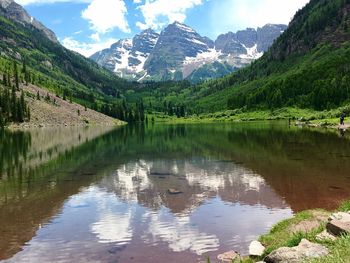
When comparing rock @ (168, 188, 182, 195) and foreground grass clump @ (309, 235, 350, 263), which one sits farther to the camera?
rock @ (168, 188, 182, 195)

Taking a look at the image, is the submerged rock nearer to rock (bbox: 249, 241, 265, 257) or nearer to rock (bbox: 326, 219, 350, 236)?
rock (bbox: 326, 219, 350, 236)

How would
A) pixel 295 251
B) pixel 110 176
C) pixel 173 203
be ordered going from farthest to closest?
pixel 110 176
pixel 173 203
pixel 295 251

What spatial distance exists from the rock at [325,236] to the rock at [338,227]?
0.75 feet

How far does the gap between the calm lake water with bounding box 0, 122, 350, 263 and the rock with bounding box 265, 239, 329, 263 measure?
7.14m

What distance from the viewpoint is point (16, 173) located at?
60.2 m

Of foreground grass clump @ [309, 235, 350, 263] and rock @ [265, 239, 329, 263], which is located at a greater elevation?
foreground grass clump @ [309, 235, 350, 263]

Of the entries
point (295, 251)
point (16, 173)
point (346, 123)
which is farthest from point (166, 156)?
point (346, 123)

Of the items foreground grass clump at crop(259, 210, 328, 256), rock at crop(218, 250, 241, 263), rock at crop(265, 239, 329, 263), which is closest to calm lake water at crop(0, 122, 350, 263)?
rock at crop(218, 250, 241, 263)

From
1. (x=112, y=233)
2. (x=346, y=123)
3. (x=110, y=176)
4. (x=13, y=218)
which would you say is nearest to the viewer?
(x=112, y=233)

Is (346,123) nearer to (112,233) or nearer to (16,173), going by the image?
(16,173)

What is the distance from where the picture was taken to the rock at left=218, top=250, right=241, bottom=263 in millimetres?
24156

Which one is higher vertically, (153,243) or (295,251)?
(295,251)

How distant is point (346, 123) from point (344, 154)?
7606cm

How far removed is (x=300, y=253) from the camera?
17.1m
